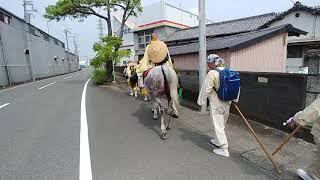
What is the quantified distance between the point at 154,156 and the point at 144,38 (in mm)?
29469

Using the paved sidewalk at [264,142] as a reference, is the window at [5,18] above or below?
above

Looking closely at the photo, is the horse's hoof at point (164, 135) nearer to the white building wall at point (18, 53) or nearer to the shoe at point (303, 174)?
the shoe at point (303, 174)

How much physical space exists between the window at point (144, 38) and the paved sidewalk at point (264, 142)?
1036 inches

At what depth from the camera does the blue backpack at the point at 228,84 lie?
4.28 meters

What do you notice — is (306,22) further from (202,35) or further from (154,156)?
(154,156)

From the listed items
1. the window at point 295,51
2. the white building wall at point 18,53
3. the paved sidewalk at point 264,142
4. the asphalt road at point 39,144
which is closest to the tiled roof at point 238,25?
the window at point 295,51

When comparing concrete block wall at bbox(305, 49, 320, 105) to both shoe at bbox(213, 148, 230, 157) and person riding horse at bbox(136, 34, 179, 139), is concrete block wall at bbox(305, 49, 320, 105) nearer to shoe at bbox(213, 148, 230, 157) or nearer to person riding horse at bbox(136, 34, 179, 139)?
shoe at bbox(213, 148, 230, 157)

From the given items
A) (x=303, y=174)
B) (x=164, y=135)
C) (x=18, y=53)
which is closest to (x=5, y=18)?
(x=18, y=53)

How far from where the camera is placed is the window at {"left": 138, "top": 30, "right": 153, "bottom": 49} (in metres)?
32.4

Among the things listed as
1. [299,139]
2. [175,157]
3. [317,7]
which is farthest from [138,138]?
[317,7]

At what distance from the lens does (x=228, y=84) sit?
14.1 ft

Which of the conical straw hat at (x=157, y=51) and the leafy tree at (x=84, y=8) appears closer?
the conical straw hat at (x=157, y=51)

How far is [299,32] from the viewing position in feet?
40.2

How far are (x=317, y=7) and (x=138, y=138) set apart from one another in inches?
795
